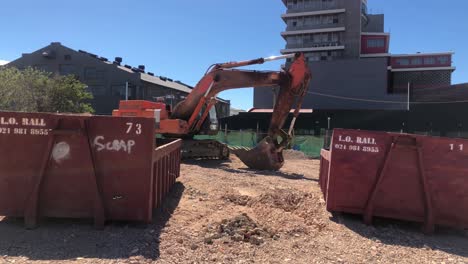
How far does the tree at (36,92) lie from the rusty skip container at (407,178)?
93.1ft

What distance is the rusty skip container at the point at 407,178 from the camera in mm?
6629

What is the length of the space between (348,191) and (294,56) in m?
8.37

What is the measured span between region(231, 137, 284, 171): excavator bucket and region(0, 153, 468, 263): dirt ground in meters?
7.07

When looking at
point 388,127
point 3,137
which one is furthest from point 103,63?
point 3,137

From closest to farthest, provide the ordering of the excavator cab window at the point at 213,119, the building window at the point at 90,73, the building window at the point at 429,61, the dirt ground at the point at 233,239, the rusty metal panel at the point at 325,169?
the dirt ground at the point at 233,239, the rusty metal panel at the point at 325,169, the excavator cab window at the point at 213,119, the building window at the point at 90,73, the building window at the point at 429,61

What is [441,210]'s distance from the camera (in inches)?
263

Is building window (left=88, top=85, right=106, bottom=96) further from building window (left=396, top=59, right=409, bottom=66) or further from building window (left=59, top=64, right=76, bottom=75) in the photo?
building window (left=396, top=59, right=409, bottom=66)

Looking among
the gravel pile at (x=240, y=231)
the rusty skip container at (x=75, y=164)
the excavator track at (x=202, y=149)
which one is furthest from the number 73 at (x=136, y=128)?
the excavator track at (x=202, y=149)

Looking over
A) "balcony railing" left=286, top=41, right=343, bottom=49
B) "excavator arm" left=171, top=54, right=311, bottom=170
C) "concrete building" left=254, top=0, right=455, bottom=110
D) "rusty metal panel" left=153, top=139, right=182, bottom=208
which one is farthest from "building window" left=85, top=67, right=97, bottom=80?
"rusty metal panel" left=153, top=139, right=182, bottom=208

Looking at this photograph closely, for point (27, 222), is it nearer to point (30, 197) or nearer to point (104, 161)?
point (30, 197)

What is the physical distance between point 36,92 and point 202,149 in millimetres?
22939

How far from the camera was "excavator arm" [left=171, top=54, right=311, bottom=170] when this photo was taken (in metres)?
14.9

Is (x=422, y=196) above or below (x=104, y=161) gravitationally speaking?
below

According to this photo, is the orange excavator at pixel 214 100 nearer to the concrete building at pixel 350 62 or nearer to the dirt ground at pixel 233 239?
the dirt ground at pixel 233 239
